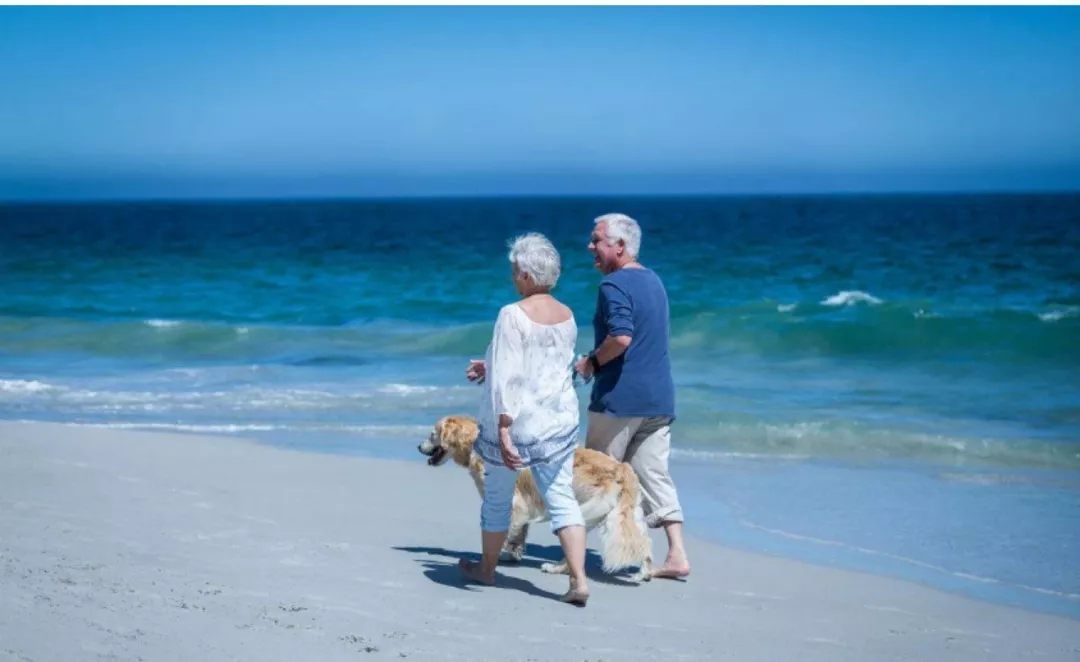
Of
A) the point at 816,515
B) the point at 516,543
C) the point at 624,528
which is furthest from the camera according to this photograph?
the point at 816,515

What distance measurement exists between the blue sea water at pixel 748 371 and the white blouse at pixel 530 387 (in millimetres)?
2078

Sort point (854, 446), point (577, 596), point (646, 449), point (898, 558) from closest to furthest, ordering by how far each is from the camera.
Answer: point (577, 596)
point (646, 449)
point (898, 558)
point (854, 446)

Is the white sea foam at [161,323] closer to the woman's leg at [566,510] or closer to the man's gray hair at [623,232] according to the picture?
the man's gray hair at [623,232]

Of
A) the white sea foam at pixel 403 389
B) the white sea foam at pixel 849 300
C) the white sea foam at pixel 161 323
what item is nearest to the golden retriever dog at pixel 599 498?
the white sea foam at pixel 403 389

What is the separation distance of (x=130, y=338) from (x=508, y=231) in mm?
35730

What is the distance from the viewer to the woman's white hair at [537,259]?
15.3ft

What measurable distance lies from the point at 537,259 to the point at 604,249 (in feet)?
1.99

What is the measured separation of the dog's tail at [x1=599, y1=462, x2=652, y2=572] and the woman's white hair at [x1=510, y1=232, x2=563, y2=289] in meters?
1.01

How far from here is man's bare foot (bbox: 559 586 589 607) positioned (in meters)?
4.91

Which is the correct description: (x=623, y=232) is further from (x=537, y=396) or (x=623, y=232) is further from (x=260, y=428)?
(x=260, y=428)

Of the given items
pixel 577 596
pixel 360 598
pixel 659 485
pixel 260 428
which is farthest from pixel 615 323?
pixel 260 428

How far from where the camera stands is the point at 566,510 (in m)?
4.84

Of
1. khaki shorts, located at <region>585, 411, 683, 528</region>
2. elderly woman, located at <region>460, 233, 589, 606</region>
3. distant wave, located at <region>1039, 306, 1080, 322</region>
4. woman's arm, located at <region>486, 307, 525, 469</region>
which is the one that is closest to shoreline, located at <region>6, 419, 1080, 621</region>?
khaki shorts, located at <region>585, 411, 683, 528</region>

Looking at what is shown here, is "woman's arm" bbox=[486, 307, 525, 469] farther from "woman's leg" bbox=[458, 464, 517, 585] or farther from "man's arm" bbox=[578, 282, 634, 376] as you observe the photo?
"man's arm" bbox=[578, 282, 634, 376]
